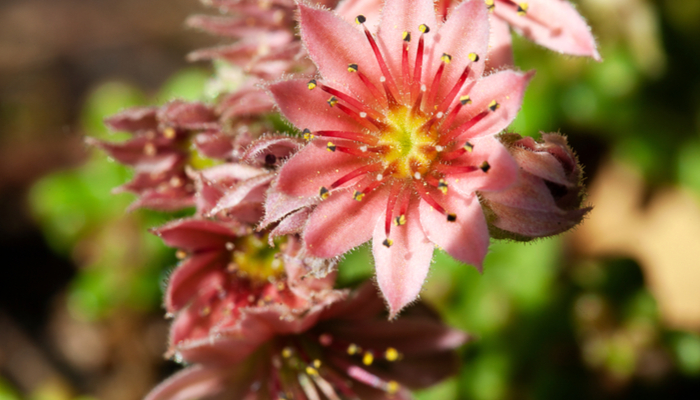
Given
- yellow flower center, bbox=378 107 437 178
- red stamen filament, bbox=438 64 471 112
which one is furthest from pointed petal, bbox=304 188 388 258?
red stamen filament, bbox=438 64 471 112

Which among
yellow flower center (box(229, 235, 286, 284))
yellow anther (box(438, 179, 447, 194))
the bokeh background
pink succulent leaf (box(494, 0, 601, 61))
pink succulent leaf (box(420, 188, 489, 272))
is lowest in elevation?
the bokeh background

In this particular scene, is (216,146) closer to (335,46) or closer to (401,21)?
(335,46)

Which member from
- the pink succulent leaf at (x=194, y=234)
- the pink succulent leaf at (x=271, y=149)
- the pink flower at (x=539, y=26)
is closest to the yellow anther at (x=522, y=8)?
the pink flower at (x=539, y=26)

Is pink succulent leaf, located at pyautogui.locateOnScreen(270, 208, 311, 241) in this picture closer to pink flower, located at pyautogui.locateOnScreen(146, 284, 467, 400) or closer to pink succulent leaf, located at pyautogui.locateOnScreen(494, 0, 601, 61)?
pink flower, located at pyautogui.locateOnScreen(146, 284, 467, 400)

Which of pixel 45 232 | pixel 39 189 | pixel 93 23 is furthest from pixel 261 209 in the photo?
pixel 93 23

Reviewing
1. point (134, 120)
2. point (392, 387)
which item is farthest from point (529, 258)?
point (134, 120)

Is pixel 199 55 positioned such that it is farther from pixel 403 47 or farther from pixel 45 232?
pixel 45 232
